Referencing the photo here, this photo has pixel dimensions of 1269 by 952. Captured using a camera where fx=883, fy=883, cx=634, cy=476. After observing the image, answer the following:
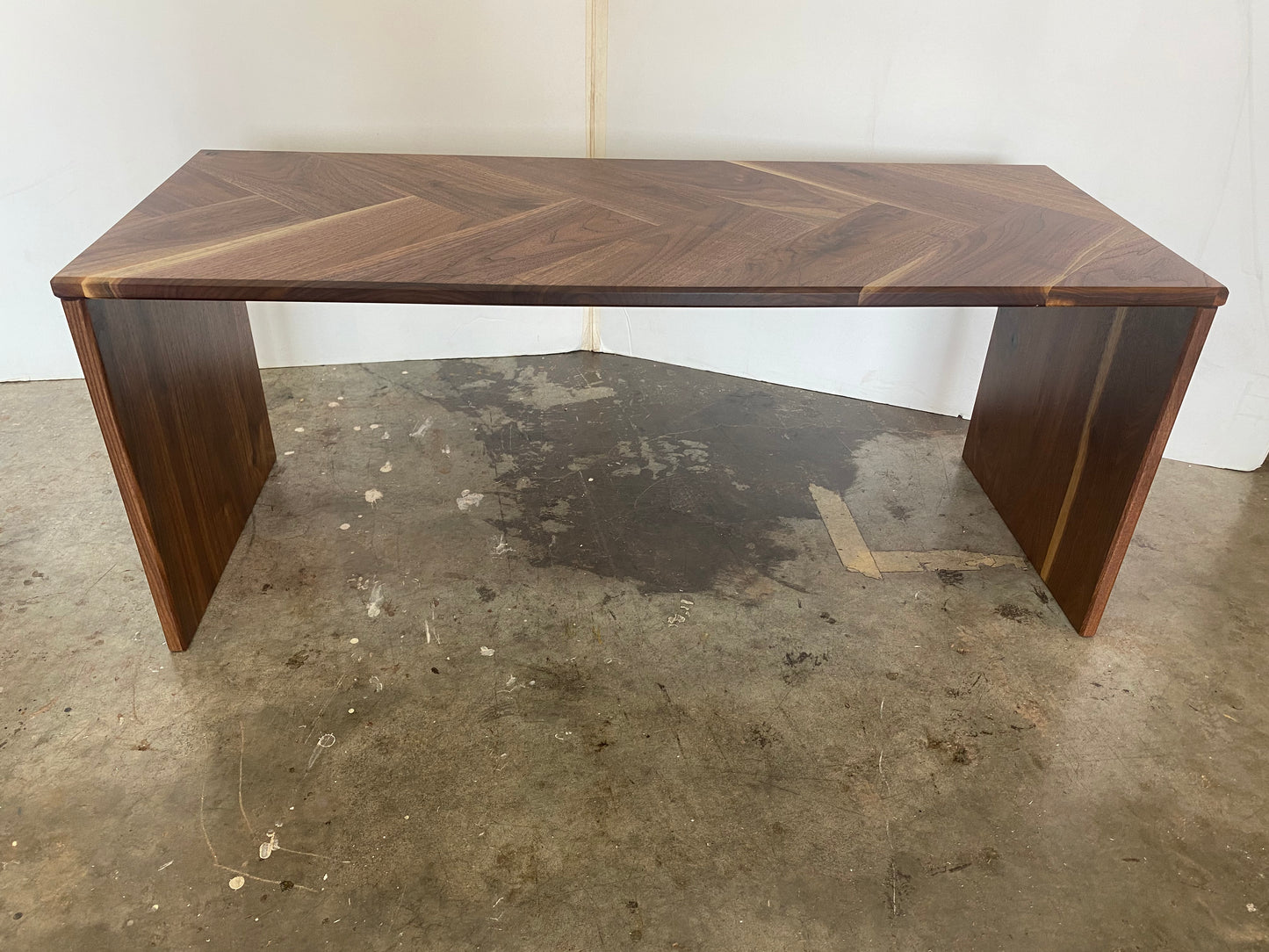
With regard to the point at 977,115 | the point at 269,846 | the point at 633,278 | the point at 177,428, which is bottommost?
the point at 269,846

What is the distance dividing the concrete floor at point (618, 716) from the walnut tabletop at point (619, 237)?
626 mm

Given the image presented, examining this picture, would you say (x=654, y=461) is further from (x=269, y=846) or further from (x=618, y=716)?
(x=269, y=846)

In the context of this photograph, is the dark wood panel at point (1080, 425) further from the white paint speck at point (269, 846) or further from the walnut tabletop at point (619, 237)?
the white paint speck at point (269, 846)

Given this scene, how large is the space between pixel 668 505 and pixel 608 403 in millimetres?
470

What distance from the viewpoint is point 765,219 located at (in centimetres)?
153

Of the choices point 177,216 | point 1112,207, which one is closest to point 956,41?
point 1112,207

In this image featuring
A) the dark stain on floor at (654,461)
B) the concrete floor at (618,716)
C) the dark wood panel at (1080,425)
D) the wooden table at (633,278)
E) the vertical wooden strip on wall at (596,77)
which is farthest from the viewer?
the vertical wooden strip on wall at (596,77)

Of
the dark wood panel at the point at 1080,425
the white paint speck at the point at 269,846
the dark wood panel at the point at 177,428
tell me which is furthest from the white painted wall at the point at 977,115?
the white paint speck at the point at 269,846

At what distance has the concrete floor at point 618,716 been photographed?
1.16m

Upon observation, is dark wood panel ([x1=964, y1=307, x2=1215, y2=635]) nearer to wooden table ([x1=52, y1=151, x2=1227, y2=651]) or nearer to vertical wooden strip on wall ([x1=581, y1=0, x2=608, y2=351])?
wooden table ([x1=52, y1=151, x2=1227, y2=651])

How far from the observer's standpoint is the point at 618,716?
1.42 meters

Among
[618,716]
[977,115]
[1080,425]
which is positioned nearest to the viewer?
[618,716]

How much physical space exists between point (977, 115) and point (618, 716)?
1.55 metres

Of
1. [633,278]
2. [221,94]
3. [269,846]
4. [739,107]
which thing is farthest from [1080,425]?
[221,94]
